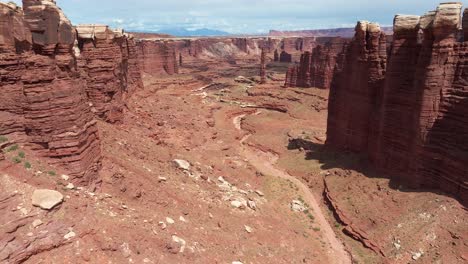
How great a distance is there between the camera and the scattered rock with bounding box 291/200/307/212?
29514mm

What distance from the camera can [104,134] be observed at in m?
28.1

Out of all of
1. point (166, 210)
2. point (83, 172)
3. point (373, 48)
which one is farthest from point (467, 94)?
point (83, 172)

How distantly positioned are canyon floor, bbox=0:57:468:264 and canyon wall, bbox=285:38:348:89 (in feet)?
120

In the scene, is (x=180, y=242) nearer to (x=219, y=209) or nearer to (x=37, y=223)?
(x=37, y=223)

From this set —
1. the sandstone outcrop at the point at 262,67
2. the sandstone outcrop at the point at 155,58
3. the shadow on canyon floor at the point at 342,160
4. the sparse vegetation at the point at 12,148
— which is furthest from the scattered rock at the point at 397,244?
the sandstone outcrop at the point at 155,58

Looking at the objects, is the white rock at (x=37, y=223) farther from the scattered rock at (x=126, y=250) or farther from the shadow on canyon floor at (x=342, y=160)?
the shadow on canyon floor at (x=342, y=160)

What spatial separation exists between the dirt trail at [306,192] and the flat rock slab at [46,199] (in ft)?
56.7

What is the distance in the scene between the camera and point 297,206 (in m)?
29.9

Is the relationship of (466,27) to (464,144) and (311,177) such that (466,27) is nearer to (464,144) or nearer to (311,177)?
(464,144)

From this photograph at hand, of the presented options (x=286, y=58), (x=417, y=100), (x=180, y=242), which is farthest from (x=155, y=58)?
(x=180, y=242)

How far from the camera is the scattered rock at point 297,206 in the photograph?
2951cm

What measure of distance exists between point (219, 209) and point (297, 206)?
29.0ft

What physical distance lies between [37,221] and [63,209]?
1.28 m

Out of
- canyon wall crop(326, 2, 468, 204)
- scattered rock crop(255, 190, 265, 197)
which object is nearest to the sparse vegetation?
scattered rock crop(255, 190, 265, 197)
